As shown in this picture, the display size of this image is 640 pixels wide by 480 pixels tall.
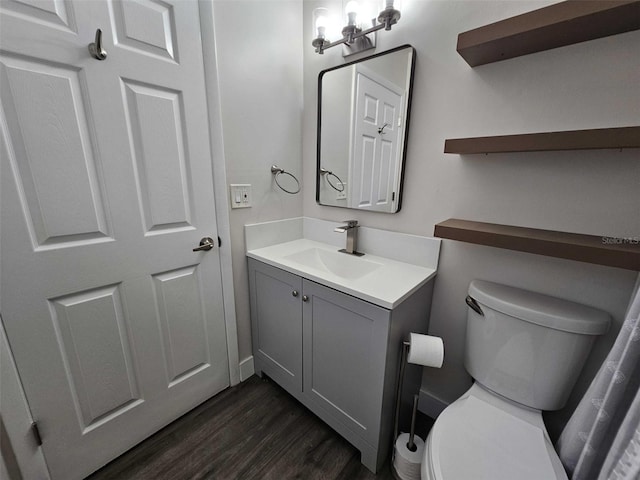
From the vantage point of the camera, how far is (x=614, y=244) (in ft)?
2.70

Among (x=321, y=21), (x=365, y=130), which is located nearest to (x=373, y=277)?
(x=365, y=130)

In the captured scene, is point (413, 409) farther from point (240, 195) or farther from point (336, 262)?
point (240, 195)

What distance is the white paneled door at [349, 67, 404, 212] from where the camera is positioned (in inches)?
52.1

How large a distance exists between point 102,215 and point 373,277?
1127 millimetres

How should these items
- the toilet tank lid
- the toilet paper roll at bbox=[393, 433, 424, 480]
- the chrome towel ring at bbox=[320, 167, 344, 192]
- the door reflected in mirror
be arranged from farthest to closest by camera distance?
the chrome towel ring at bbox=[320, 167, 344, 192] < the door reflected in mirror < the toilet paper roll at bbox=[393, 433, 424, 480] < the toilet tank lid

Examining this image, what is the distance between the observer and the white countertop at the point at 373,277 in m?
1.01

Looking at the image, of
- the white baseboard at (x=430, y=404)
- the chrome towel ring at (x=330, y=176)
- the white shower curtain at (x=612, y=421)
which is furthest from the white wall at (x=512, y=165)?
the chrome towel ring at (x=330, y=176)

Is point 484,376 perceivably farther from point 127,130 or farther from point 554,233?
point 127,130

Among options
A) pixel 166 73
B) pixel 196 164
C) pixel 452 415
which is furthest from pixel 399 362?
pixel 166 73

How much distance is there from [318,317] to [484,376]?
716mm

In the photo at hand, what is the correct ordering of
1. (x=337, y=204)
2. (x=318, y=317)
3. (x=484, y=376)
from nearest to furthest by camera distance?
(x=484, y=376)
(x=318, y=317)
(x=337, y=204)

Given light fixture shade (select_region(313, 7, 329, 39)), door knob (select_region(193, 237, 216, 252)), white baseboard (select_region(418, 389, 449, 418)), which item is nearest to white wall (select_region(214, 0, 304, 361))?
door knob (select_region(193, 237, 216, 252))

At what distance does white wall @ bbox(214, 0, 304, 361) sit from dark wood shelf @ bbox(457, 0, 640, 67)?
0.97 m

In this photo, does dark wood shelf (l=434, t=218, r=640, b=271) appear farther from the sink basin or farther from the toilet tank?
the sink basin
